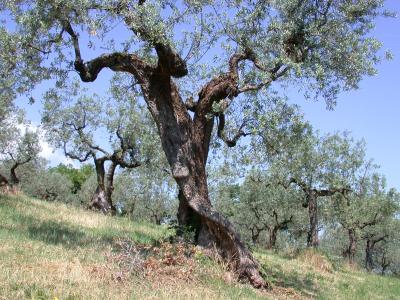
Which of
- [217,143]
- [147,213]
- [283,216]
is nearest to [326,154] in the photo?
[283,216]

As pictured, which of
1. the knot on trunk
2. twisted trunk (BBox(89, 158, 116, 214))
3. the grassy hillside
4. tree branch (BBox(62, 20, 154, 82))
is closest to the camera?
the grassy hillside

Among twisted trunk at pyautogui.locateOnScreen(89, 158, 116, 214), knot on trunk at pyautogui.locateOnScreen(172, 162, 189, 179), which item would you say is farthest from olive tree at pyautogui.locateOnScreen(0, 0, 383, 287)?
twisted trunk at pyautogui.locateOnScreen(89, 158, 116, 214)

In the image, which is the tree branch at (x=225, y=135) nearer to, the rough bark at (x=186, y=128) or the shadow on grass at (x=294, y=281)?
the rough bark at (x=186, y=128)

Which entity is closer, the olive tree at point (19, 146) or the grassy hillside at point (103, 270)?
the grassy hillside at point (103, 270)

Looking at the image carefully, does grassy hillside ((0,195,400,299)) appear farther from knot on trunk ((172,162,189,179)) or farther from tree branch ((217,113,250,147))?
tree branch ((217,113,250,147))

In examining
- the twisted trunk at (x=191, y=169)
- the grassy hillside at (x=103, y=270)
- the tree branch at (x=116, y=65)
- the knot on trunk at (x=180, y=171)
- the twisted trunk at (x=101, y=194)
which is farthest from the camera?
the twisted trunk at (x=101, y=194)

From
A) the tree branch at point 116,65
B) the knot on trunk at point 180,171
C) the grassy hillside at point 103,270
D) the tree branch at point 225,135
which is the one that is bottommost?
the grassy hillside at point 103,270

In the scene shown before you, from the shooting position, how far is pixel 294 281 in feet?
46.7

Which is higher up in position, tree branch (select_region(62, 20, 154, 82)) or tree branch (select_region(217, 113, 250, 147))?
tree branch (select_region(62, 20, 154, 82))

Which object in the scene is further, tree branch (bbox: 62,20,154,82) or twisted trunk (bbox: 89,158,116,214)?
twisted trunk (bbox: 89,158,116,214)

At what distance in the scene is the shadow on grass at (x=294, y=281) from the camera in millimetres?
12461

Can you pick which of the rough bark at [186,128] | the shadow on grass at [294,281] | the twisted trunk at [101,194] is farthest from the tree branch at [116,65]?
the twisted trunk at [101,194]

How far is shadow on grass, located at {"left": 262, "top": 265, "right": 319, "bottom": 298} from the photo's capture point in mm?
12461

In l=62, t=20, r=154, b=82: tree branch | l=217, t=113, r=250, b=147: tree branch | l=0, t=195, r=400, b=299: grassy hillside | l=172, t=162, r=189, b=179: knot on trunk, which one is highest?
l=62, t=20, r=154, b=82: tree branch
